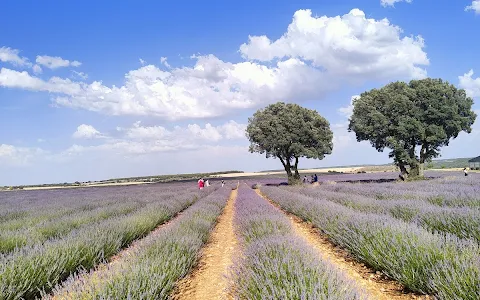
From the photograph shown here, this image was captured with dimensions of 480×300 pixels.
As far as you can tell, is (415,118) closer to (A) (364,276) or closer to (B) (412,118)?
(B) (412,118)

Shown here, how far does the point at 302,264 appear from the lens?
334cm

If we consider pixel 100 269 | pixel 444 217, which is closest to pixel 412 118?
pixel 444 217

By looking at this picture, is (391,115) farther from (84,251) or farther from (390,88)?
(84,251)

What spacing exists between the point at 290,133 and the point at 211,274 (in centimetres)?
2580

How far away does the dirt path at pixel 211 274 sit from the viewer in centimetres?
390

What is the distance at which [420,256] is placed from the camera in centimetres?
355

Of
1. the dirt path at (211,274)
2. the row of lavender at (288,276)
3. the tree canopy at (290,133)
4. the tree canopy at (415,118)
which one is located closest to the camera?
the row of lavender at (288,276)

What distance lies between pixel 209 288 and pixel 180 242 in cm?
115

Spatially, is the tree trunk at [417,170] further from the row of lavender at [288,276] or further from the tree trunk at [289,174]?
the row of lavender at [288,276]

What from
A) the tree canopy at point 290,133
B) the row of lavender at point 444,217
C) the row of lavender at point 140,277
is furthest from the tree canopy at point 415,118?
the row of lavender at point 140,277

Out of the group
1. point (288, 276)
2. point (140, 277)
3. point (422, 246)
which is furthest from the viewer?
point (422, 246)

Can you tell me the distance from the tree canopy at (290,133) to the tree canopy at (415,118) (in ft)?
18.5

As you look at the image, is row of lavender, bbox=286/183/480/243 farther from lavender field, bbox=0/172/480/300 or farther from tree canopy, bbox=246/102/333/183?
tree canopy, bbox=246/102/333/183

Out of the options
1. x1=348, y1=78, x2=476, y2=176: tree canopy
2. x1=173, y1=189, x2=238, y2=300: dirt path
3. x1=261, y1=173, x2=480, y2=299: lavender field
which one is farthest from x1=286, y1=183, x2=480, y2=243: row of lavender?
x1=348, y1=78, x2=476, y2=176: tree canopy
